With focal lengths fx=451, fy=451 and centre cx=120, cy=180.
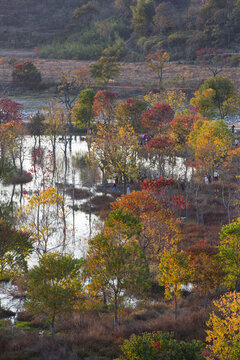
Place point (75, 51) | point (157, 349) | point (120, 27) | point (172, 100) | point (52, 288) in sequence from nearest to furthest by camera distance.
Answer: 1. point (157, 349)
2. point (52, 288)
3. point (172, 100)
4. point (75, 51)
5. point (120, 27)

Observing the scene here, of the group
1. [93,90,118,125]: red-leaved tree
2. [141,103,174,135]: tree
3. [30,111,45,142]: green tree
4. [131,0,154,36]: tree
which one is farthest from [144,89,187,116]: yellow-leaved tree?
[131,0,154,36]: tree

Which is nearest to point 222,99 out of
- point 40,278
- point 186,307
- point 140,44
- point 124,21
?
point 186,307

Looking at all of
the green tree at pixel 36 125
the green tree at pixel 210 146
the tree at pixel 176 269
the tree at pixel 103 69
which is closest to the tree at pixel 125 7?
the tree at pixel 103 69

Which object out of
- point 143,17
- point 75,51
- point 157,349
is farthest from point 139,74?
point 157,349

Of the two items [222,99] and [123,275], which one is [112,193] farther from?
[222,99]

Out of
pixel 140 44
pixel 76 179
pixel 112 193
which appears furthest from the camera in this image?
pixel 140 44

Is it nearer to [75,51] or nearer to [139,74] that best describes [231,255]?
[139,74]
